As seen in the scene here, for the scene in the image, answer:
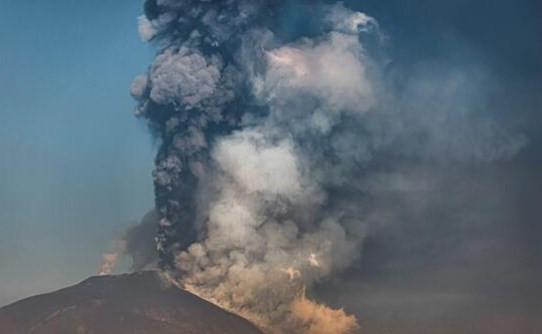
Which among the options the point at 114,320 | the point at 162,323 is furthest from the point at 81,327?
the point at 162,323

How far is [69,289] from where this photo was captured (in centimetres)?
11150

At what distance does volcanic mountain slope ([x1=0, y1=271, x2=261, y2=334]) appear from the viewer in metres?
95.4

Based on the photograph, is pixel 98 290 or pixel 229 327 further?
pixel 98 290

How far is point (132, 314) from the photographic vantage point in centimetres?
9938

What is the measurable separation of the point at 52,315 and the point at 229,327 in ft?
85.3

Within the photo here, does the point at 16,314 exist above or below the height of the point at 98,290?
below

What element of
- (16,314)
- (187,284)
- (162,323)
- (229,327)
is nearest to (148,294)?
(162,323)

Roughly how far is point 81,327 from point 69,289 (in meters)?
17.0

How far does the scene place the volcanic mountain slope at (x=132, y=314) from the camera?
9544 centimetres

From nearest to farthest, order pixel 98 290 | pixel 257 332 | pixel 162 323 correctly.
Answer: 1. pixel 257 332
2. pixel 162 323
3. pixel 98 290

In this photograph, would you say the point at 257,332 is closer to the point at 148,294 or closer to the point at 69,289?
the point at 148,294

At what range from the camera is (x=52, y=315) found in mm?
100625

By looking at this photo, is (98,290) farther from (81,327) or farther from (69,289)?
(81,327)

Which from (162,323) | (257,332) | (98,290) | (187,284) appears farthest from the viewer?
(98,290)
